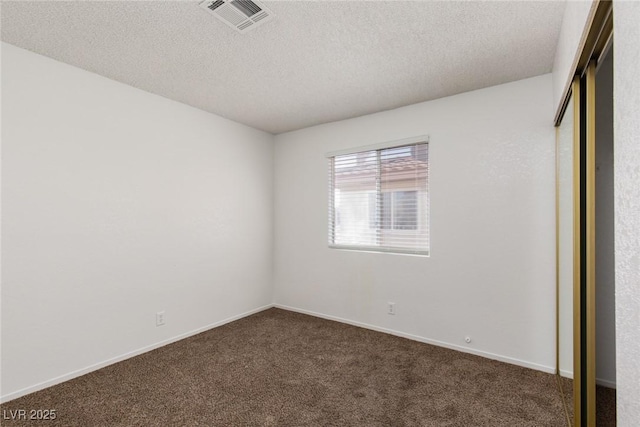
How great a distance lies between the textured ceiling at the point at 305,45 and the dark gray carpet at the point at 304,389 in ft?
8.22

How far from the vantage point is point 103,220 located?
280 centimetres

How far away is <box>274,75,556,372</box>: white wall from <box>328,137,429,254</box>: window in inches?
5.2

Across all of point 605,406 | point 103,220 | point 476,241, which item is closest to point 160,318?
point 103,220

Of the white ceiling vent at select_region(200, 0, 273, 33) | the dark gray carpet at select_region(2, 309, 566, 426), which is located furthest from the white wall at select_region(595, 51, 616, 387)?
the white ceiling vent at select_region(200, 0, 273, 33)

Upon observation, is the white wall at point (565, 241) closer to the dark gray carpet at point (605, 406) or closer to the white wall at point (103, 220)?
the dark gray carpet at point (605, 406)

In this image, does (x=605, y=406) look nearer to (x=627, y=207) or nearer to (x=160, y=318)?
(x=627, y=207)

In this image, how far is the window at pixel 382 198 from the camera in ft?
11.3

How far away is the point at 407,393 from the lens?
2.35 metres

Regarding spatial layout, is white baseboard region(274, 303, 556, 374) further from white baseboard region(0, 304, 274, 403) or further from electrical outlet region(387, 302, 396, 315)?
white baseboard region(0, 304, 274, 403)

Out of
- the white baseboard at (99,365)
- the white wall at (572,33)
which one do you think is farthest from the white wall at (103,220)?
the white wall at (572,33)

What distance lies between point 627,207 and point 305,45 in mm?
2075

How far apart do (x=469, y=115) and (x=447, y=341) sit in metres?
2.22

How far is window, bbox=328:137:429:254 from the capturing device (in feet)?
11.3

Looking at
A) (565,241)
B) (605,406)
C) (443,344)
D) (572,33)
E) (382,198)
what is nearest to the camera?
(605,406)
